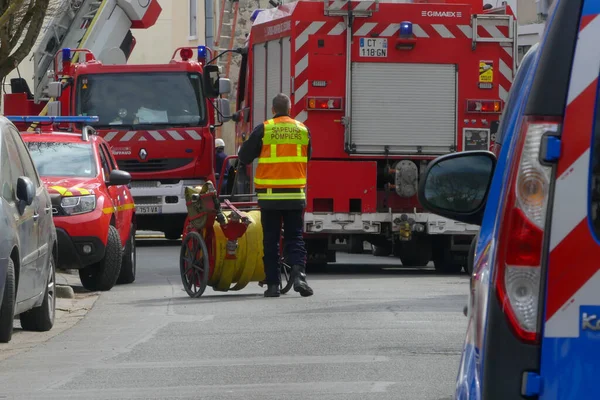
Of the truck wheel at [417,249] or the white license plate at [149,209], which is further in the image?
the white license plate at [149,209]

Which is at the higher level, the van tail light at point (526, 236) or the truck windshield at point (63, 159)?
the van tail light at point (526, 236)

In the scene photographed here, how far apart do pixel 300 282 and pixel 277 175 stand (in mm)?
995

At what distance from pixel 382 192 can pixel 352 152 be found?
1.94ft

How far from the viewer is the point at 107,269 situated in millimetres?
14750

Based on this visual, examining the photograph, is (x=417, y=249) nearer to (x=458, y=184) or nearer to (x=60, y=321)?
(x=60, y=321)

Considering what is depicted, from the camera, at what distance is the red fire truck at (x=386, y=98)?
16828mm

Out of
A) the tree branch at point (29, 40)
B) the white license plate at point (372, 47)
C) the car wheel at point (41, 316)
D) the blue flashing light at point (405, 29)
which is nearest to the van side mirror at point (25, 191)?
the car wheel at point (41, 316)

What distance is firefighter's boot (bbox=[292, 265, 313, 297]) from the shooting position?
1298 centimetres

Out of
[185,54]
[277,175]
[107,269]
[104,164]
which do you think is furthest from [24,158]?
[185,54]

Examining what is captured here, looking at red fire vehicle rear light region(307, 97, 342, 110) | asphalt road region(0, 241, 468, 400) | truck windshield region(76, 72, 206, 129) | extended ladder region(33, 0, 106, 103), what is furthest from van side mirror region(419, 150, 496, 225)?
extended ladder region(33, 0, 106, 103)

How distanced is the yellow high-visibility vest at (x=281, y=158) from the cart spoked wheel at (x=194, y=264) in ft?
2.51

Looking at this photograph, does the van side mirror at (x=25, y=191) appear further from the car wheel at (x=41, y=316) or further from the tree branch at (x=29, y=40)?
the tree branch at (x=29, y=40)

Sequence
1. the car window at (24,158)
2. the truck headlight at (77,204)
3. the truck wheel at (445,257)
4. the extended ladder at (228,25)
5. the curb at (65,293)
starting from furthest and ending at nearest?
1. the extended ladder at (228,25)
2. the truck wheel at (445,257)
3. the truck headlight at (77,204)
4. the curb at (65,293)
5. the car window at (24,158)

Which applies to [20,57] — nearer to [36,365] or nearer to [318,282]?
[318,282]
